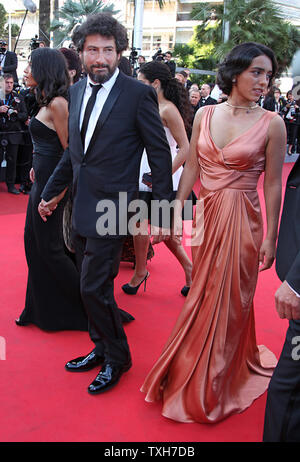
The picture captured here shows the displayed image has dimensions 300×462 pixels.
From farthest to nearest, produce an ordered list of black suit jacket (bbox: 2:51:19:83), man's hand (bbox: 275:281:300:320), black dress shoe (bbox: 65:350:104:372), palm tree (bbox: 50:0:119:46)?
palm tree (bbox: 50:0:119:46) < black suit jacket (bbox: 2:51:19:83) < black dress shoe (bbox: 65:350:104:372) < man's hand (bbox: 275:281:300:320)

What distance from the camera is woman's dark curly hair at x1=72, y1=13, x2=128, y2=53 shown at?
2214 mm

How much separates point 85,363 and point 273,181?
1.32 m

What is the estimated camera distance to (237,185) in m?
2.29

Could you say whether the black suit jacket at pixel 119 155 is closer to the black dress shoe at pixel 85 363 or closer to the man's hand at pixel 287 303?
the black dress shoe at pixel 85 363

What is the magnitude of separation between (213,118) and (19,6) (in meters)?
48.1

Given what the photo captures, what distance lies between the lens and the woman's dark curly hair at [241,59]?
225 cm

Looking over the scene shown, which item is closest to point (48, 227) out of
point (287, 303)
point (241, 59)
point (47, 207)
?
point (47, 207)

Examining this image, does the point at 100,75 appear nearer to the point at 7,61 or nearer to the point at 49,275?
the point at 49,275

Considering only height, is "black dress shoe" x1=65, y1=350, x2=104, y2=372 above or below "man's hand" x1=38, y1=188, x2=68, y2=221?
below

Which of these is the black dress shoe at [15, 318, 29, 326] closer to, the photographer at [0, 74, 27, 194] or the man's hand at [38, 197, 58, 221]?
the man's hand at [38, 197, 58, 221]

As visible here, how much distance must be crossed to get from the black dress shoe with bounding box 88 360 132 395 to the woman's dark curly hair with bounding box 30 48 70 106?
1479mm

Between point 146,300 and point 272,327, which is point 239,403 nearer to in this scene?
point 272,327

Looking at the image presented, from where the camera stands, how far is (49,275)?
9.88ft

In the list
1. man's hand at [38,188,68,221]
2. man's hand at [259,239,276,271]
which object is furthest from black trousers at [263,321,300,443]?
man's hand at [38,188,68,221]
